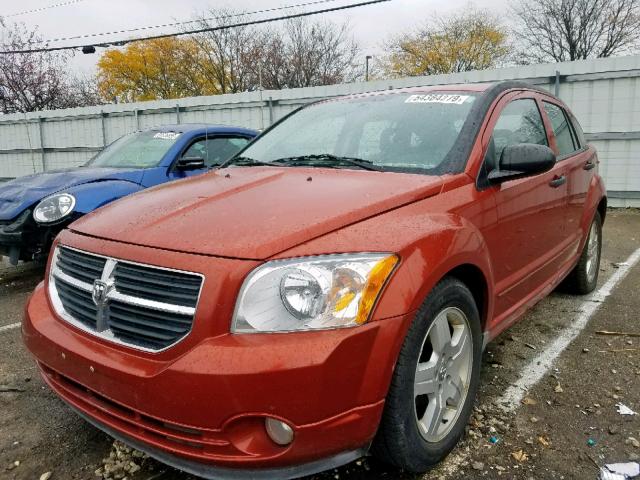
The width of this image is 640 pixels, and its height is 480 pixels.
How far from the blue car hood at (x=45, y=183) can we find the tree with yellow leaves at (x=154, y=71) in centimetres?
3477

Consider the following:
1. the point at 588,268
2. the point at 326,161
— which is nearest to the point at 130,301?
→ the point at 326,161

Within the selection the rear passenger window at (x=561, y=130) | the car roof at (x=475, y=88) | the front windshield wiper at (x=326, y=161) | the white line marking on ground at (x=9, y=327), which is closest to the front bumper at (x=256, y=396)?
the front windshield wiper at (x=326, y=161)

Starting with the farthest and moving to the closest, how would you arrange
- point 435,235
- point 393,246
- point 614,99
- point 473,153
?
point 614,99 < point 473,153 < point 435,235 < point 393,246

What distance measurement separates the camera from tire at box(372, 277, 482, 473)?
178 cm

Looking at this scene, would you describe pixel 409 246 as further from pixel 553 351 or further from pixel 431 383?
pixel 553 351

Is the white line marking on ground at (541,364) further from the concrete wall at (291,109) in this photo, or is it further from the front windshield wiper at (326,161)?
the concrete wall at (291,109)

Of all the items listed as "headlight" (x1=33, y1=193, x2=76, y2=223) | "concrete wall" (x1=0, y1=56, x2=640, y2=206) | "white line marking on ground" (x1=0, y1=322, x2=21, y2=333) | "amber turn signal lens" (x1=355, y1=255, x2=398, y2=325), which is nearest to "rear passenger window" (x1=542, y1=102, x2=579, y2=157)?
"amber turn signal lens" (x1=355, y1=255, x2=398, y2=325)

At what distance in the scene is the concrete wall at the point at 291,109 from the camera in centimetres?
909

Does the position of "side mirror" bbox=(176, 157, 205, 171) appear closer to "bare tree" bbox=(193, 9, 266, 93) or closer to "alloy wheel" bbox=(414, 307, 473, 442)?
"alloy wheel" bbox=(414, 307, 473, 442)

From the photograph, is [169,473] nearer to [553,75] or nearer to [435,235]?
[435,235]

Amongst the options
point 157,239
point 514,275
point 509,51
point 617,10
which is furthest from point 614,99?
point 509,51

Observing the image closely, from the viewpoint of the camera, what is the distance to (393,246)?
178 centimetres

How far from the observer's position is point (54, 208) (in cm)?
434

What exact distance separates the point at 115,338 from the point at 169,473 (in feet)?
2.25
